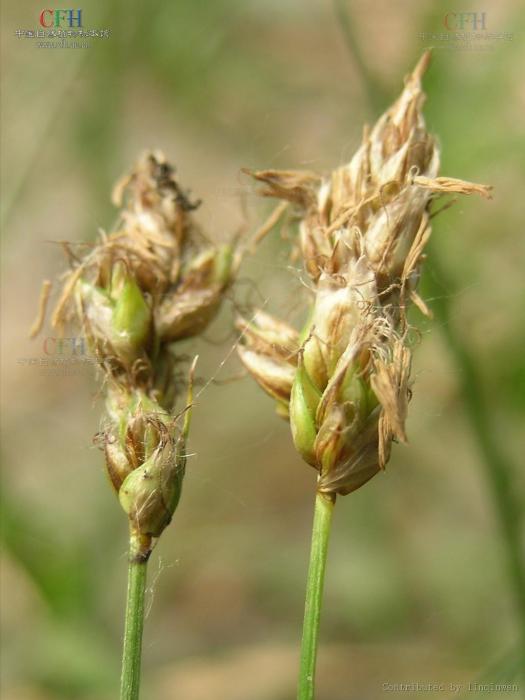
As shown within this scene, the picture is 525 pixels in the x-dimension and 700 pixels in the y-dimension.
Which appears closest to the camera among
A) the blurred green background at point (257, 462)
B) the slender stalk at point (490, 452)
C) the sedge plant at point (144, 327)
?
the sedge plant at point (144, 327)

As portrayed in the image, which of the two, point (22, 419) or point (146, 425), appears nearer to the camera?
point (146, 425)

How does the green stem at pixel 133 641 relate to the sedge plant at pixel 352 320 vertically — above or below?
below

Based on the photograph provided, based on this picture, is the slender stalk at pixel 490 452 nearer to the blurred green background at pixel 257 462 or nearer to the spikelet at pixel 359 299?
the blurred green background at pixel 257 462

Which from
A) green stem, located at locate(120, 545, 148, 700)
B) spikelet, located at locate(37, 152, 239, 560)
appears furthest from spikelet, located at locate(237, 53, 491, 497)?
green stem, located at locate(120, 545, 148, 700)

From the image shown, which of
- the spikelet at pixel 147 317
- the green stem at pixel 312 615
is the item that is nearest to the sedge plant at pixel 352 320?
the green stem at pixel 312 615

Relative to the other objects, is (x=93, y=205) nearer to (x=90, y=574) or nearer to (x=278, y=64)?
(x=278, y=64)

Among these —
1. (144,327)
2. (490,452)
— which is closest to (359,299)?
(144,327)

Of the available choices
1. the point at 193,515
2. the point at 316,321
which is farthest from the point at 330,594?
the point at 316,321
